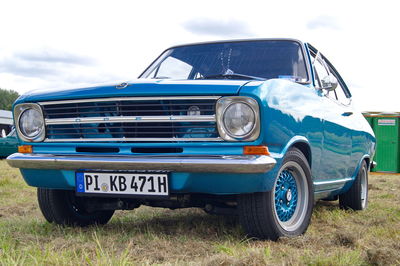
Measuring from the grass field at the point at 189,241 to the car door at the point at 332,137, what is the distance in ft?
1.34

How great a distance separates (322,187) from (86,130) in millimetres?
2059

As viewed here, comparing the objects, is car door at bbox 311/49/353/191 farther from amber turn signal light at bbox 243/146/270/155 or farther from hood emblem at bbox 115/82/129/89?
hood emblem at bbox 115/82/129/89

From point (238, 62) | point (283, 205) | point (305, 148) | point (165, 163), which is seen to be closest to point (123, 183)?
point (165, 163)

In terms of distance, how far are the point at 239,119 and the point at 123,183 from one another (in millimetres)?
916

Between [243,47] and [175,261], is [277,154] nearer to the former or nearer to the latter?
[175,261]

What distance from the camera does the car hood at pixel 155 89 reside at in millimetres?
3279

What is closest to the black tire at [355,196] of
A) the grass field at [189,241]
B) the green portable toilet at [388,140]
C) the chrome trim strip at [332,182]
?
the grass field at [189,241]

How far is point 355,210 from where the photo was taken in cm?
565

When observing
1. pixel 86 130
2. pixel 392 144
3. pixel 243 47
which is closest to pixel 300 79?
pixel 243 47

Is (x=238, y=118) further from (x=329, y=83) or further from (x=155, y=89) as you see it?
(x=329, y=83)

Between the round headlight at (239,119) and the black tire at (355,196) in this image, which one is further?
the black tire at (355,196)

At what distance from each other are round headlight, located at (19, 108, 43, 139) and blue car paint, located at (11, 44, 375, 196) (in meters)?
0.10

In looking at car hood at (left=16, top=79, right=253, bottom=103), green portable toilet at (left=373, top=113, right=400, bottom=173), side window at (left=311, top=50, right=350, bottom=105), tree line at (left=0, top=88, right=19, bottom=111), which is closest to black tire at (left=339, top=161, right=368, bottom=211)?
side window at (left=311, top=50, right=350, bottom=105)

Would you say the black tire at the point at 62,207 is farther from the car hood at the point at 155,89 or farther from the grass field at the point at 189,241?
the car hood at the point at 155,89
